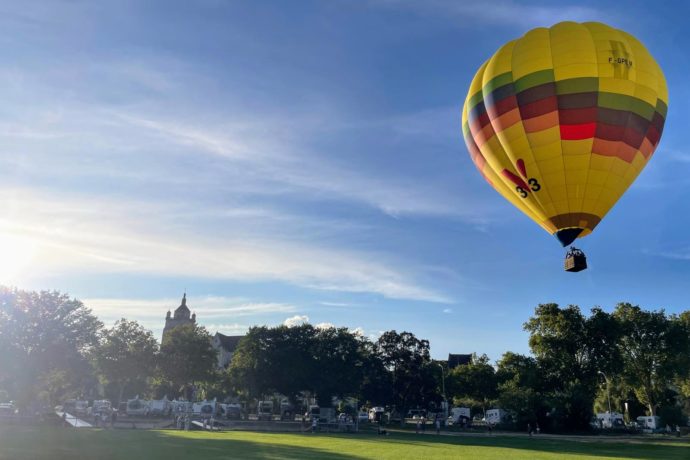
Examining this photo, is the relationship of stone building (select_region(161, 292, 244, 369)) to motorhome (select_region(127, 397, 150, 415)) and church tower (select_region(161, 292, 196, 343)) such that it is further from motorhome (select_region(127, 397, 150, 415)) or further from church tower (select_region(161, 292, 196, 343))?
motorhome (select_region(127, 397, 150, 415))

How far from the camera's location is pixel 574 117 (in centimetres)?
1973

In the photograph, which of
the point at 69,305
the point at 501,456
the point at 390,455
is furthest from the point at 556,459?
the point at 69,305

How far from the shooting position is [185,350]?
2904 inches

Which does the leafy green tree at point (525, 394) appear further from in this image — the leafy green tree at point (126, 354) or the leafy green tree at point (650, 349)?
the leafy green tree at point (126, 354)

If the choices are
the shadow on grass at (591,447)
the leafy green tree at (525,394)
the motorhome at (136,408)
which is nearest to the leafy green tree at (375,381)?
the leafy green tree at (525,394)

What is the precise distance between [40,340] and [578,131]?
5590 centimetres

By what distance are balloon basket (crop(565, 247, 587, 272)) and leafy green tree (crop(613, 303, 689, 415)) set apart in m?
54.6

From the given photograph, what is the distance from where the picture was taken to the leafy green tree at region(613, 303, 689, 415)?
66.6 m

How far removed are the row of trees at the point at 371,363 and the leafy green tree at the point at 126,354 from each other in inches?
6.2

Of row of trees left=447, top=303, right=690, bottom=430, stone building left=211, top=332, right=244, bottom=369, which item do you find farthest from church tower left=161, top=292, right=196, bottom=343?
row of trees left=447, top=303, right=690, bottom=430

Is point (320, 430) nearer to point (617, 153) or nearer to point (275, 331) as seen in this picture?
point (275, 331)

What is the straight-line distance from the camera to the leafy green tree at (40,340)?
48.9 meters

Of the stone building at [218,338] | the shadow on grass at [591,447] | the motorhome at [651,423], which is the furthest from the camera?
the stone building at [218,338]

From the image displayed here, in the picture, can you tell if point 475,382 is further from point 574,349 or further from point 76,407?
point 76,407
